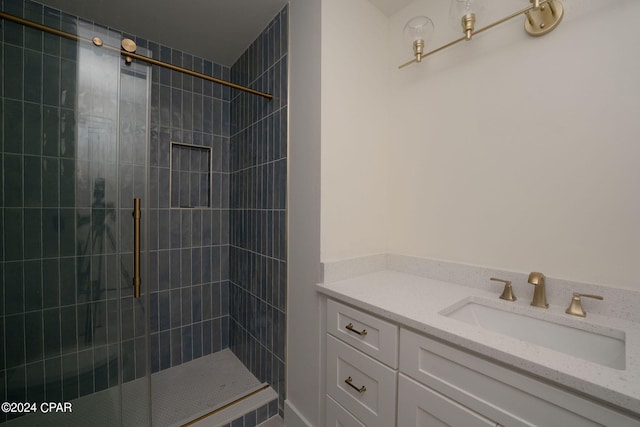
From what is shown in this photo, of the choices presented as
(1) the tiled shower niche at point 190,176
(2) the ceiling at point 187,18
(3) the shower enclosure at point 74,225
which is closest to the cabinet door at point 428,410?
(3) the shower enclosure at point 74,225

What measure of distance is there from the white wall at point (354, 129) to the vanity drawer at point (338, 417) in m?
0.67

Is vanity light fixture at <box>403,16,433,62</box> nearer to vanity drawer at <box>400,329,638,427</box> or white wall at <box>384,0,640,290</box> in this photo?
white wall at <box>384,0,640,290</box>

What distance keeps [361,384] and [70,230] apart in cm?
139

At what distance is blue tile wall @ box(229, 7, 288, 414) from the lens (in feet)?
4.92

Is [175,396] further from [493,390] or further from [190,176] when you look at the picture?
[493,390]

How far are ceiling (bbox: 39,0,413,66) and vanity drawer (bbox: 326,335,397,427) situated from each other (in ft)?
6.33

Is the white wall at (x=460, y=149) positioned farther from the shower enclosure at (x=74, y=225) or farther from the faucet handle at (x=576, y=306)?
the shower enclosure at (x=74, y=225)

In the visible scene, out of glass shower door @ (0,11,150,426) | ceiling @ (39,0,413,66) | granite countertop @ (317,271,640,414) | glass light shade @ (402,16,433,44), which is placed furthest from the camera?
ceiling @ (39,0,413,66)

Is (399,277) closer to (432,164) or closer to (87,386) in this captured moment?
(432,164)

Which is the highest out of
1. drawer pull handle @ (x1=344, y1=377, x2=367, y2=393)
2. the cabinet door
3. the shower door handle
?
the shower door handle

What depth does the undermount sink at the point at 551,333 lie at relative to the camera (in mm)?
773

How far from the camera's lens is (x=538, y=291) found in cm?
95

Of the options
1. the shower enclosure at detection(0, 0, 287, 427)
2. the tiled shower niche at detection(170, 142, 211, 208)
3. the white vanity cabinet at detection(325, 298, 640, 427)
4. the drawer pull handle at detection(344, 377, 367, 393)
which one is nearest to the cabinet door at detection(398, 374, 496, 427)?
the white vanity cabinet at detection(325, 298, 640, 427)

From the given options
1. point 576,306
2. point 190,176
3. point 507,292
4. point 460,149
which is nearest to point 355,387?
point 507,292
